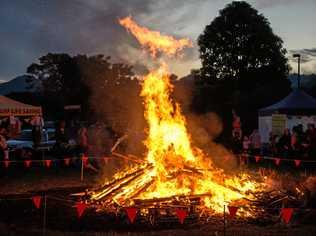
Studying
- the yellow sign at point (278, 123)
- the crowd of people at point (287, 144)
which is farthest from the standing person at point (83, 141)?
the yellow sign at point (278, 123)

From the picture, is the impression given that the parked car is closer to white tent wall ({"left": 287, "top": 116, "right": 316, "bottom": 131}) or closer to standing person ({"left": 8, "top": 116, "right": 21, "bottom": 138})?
standing person ({"left": 8, "top": 116, "right": 21, "bottom": 138})

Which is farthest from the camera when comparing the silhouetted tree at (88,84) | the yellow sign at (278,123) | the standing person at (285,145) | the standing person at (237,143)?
the silhouetted tree at (88,84)

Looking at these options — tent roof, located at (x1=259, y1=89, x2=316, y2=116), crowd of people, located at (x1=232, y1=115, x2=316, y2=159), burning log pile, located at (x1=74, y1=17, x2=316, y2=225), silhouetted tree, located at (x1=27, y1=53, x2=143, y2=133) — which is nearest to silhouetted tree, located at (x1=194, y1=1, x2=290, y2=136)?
silhouetted tree, located at (x1=27, y1=53, x2=143, y2=133)

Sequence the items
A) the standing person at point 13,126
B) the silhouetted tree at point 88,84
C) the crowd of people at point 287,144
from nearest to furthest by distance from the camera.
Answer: the crowd of people at point 287,144 < the standing person at point 13,126 < the silhouetted tree at point 88,84

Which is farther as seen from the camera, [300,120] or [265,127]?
[265,127]

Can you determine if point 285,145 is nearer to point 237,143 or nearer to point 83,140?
point 237,143

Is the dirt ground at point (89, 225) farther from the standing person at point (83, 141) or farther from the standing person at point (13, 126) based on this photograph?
the standing person at point (13, 126)

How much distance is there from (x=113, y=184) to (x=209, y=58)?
36346mm

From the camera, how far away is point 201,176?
1270cm

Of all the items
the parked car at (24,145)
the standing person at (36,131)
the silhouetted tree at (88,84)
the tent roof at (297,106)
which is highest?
the silhouetted tree at (88,84)

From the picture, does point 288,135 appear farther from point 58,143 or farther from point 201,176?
point 58,143

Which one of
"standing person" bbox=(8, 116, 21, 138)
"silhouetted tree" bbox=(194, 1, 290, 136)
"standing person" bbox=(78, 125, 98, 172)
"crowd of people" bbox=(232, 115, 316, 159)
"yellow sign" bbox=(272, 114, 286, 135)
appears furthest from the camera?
"silhouetted tree" bbox=(194, 1, 290, 136)

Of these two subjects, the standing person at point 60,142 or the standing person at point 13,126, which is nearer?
the standing person at point 60,142

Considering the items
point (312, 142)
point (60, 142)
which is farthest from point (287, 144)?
point (60, 142)
